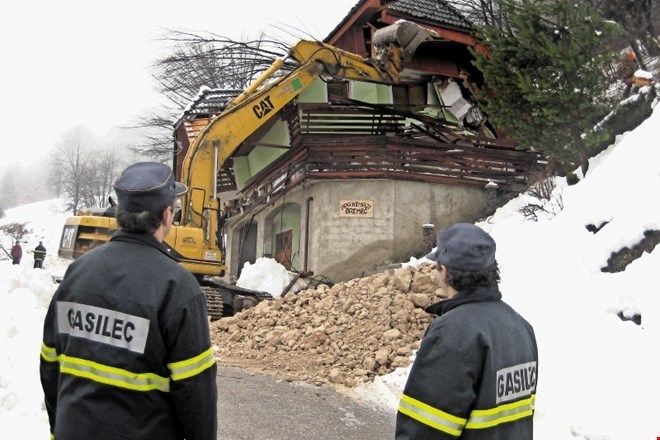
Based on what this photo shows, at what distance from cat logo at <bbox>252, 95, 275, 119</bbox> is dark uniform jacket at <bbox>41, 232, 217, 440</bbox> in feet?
41.7

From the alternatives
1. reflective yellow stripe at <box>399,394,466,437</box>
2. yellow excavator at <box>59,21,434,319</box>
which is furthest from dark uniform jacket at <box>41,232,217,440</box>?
yellow excavator at <box>59,21,434,319</box>

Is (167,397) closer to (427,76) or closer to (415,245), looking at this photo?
(415,245)

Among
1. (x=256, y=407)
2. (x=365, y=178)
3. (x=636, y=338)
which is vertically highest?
(x=365, y=178)

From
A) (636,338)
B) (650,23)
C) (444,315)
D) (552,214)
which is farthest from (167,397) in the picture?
(650,23)

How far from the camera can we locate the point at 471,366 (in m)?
2.59

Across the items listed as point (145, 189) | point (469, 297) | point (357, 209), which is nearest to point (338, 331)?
point (357, 209)

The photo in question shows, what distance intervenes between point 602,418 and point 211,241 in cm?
908

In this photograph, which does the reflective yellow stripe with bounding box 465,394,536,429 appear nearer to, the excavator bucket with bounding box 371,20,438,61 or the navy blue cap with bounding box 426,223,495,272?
the navy blue cap with bounding box 426,223,495,272

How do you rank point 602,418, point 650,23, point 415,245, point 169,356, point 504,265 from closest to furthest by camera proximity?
1. point 169,356
2. point 602,418
3. point 504,265
4. point 650,23
5. point 415,245

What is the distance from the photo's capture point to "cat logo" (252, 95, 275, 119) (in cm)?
1500

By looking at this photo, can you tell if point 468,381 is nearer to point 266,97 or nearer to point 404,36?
point 266,97

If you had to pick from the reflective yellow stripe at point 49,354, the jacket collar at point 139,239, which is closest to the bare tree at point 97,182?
the reflective yellow stripe at point 49,354

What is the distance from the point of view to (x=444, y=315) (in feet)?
9.00

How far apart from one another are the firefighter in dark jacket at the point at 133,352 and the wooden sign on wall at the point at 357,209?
514 inches
